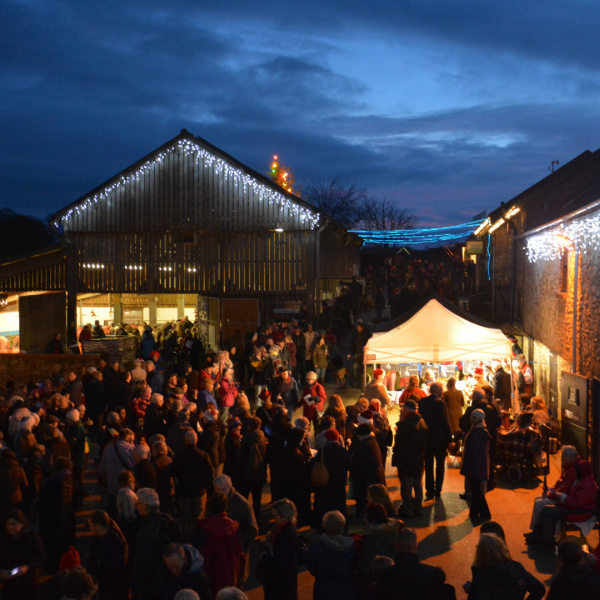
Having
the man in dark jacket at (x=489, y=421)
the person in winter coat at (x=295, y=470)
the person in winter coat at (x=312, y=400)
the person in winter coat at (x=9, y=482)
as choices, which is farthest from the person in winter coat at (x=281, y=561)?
the person in winter coat at (x=312, y=400)

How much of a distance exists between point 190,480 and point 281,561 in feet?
7.83

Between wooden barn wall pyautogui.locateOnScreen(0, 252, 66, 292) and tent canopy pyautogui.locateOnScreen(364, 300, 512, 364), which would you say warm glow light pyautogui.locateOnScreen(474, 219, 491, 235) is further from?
wooden barn wall pyautogui.locateOnScreen(0, 252, 66, 292)

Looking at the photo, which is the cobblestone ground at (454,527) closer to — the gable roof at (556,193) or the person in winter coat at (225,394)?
the person in winter coat at (225,394)

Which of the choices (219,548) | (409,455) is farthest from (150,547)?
(409,455)

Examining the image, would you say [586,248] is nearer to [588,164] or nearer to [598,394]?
[598,394]

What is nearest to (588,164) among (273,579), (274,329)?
(274,329)

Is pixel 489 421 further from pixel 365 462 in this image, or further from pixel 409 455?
pixel 365 462

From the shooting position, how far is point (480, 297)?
26.2 metres

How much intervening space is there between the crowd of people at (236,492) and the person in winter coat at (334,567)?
0.04 feet

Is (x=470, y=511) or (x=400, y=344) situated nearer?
(x=470, y=511)

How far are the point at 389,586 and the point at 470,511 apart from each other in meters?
4.77

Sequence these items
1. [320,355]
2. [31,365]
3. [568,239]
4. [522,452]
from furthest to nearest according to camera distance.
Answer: [31,365], [320,355], [568,239], [522,452]

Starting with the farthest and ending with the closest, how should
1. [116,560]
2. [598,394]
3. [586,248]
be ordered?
[586,248]
[598,394]
[116,560]

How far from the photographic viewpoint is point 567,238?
12867 mm
